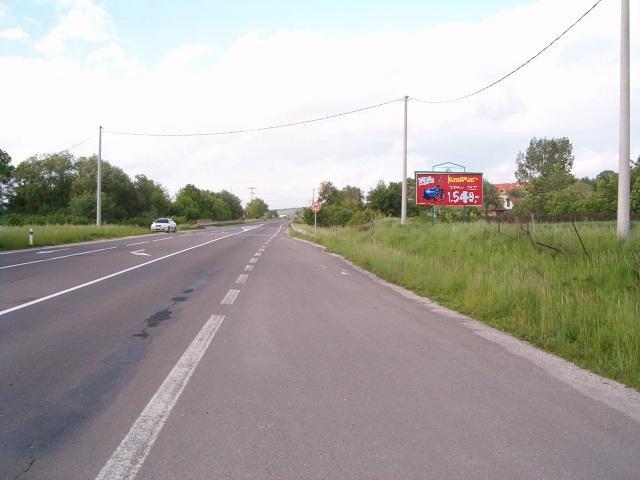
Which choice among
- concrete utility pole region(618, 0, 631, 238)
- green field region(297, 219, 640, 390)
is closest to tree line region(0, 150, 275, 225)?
green field region(297, 219, 640, 390)

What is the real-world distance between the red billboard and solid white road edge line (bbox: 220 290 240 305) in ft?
65.0

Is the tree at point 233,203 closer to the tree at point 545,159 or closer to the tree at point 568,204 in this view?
the tree at point 545,159

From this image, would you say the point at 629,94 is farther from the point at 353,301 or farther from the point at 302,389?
the point at 302,389

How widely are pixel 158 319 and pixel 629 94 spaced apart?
34.3ft

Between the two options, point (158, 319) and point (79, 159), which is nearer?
point (158, 319)

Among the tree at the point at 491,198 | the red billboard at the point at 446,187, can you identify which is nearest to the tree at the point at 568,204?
the tree at the point at 491,198

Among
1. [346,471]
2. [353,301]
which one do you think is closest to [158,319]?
[353,301]

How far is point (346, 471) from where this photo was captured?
11.5 feet

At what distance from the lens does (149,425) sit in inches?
165

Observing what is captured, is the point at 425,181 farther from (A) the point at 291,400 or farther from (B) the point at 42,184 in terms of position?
(B) the point at 42,184

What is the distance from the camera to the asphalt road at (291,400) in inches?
143

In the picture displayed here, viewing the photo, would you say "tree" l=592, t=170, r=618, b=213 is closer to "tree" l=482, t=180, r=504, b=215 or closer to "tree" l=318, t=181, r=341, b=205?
"tree" l=482, t=180, r=504, b=215

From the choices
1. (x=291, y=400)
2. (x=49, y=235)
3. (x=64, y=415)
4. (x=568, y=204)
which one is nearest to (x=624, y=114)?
(x=291, y=400)

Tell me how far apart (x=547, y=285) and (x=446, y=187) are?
20823 millimetres
